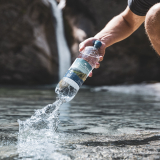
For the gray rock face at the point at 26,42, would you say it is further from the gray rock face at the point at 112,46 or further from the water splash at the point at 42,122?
the water splash at the point at 42,122

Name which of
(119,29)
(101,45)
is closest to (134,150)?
(101,45)

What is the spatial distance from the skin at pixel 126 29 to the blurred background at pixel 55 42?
8.41 m

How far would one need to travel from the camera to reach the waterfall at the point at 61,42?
10656 millimetres

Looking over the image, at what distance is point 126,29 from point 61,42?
9.24 meters

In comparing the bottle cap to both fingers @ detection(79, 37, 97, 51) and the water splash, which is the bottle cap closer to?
fingers @ detection(79, 37, 97, 51)

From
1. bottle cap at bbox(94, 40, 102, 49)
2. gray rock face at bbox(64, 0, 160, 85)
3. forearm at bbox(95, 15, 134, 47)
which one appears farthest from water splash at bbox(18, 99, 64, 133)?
gray rock face at bbox(64, 0, 160, 85)

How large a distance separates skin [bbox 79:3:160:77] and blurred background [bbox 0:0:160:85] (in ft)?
27.6

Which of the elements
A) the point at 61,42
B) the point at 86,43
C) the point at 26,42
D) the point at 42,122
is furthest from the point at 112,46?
the point at 42,122

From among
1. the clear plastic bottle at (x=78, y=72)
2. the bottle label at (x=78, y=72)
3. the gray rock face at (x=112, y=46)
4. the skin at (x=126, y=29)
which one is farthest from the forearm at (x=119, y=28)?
the gray rock face at (x=112, y=46)

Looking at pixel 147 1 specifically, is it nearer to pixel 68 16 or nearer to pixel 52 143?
pixel 52 143

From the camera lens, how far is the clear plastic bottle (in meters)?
1.47

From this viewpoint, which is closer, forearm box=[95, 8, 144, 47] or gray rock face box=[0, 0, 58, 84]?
forearm box=[95, 8, 144, 47]

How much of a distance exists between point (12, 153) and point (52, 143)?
219mm

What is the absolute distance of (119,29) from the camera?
1.81 meters
